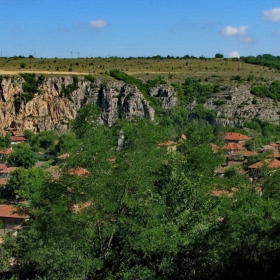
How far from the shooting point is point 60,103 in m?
66.8

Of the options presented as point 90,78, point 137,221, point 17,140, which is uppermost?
point 90,78

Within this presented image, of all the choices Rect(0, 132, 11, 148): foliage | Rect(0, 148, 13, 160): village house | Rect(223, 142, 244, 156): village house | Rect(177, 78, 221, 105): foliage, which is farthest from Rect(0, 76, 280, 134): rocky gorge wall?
Rect(223, 142, 244, 156): village house

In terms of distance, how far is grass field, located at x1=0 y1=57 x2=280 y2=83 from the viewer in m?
78.9

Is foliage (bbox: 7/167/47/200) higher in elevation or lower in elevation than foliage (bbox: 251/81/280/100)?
lower

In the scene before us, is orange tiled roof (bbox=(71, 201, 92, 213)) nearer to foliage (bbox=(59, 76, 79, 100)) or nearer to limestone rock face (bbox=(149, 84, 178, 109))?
foliage (bbox=(59, 76, 79, 100))

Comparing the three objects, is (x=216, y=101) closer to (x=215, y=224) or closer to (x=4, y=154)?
(x=4, y=154)

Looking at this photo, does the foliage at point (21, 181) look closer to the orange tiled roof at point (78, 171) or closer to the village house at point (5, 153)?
the village house at point (5, 153)

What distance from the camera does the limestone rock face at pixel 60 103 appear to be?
63.4 m

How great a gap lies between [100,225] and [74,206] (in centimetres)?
89

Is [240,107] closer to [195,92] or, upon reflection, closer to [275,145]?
[195,92]

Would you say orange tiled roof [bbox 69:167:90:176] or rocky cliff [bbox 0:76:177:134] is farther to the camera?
rocky cliff [bbox 0:76:177:134]

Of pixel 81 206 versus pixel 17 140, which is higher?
pixel 81 206

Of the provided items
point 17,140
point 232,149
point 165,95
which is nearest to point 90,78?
point 165,95

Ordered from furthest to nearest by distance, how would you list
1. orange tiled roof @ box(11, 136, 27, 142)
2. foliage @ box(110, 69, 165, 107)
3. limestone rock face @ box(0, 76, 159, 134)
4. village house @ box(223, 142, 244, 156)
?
1. foliage @ box(110, 69, 165, 107)
2. limestone rock face @ box(0, 76, 159, 134)
3. orange tiled roof @ box(11, 136, 27, 142)
4. village house @ box(223, 142, 244, 156)
